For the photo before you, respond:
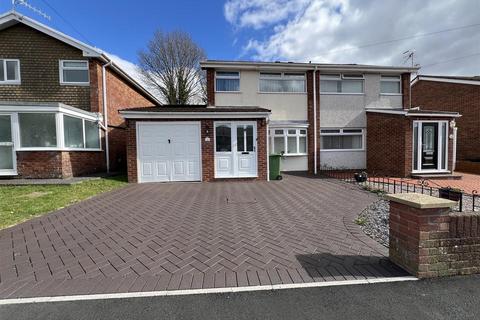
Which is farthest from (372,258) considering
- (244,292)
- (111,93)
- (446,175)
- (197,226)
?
(111,93)

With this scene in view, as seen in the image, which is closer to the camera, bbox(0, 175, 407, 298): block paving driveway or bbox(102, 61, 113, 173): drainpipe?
bbox(0, 175, 407, 298): block paving driveway

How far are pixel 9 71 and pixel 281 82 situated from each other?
13.2 m

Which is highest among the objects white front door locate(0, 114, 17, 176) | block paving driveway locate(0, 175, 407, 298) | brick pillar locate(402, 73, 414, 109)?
brick pillar locate(402, 73, 414, 109)

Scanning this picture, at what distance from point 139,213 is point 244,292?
13.2ft

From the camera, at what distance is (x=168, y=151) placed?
10586mm

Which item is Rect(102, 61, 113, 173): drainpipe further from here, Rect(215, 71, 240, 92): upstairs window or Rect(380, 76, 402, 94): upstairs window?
Rect(380, 76, 402, 94): upstairs window

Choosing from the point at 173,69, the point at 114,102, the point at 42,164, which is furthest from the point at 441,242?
the point at 173,69

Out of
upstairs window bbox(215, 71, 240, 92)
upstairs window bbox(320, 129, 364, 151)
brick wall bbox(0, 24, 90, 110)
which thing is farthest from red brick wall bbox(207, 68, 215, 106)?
upstairs window bbox(320, 129, 364, 151)

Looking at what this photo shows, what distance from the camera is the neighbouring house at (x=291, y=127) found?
10.6 m

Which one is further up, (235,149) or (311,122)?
(311,122)

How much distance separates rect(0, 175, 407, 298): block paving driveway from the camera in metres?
3.00

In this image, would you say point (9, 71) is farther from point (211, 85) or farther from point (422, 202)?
point (422, 202)

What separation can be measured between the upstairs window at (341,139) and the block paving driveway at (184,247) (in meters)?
7.63

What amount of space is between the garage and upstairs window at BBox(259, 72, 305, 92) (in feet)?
11.5
